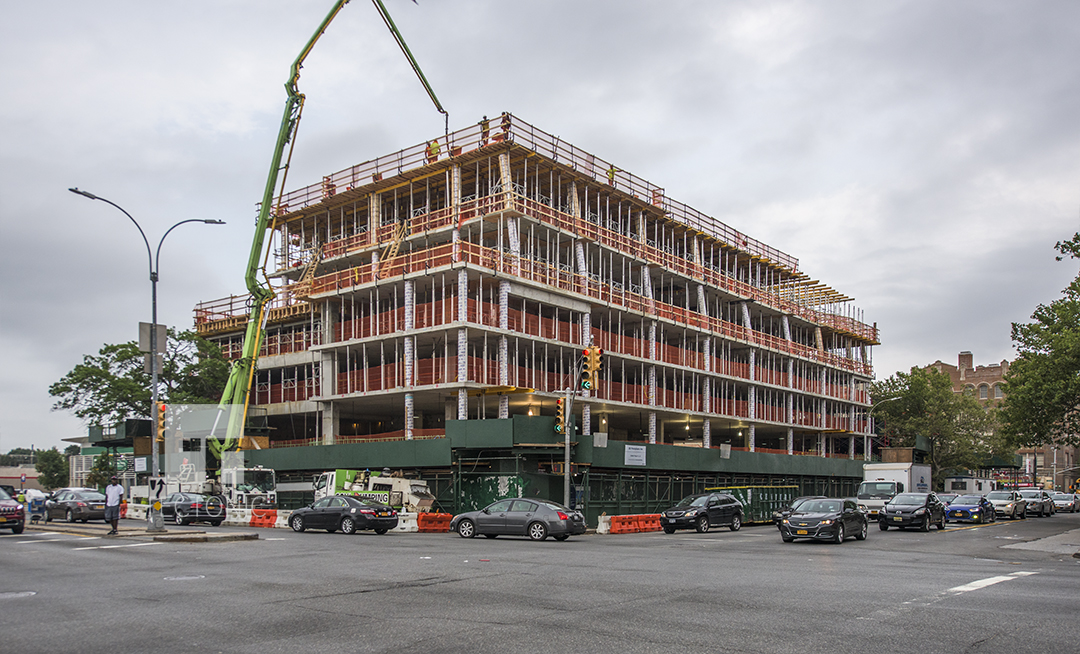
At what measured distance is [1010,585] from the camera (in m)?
14.6

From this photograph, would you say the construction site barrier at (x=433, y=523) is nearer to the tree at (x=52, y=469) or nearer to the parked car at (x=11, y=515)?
the parked car at (x=11, y=515)

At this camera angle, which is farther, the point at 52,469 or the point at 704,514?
the point at 52,469

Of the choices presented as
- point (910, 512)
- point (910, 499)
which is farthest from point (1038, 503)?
point (910, 512)

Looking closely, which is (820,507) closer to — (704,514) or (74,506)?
(704,514)

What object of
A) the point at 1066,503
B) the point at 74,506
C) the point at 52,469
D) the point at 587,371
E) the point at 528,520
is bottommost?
the point at 52,469

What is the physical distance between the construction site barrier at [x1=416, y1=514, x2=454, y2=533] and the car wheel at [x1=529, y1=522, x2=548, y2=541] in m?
6.55

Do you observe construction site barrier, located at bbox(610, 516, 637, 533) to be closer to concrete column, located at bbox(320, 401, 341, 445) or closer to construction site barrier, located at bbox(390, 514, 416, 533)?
construction site barrier, located at bbox(390, 514, 416, 533)

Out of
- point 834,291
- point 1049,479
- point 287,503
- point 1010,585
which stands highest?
point 834,291

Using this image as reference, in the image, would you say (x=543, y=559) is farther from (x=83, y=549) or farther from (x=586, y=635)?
(x=83, y=549)

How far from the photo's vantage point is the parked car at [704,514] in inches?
1299

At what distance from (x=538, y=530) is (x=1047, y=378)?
30458mm

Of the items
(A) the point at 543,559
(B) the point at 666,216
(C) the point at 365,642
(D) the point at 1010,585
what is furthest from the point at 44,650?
(B) the point at 666,216

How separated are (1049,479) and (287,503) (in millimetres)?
116011

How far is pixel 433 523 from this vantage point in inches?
1288
